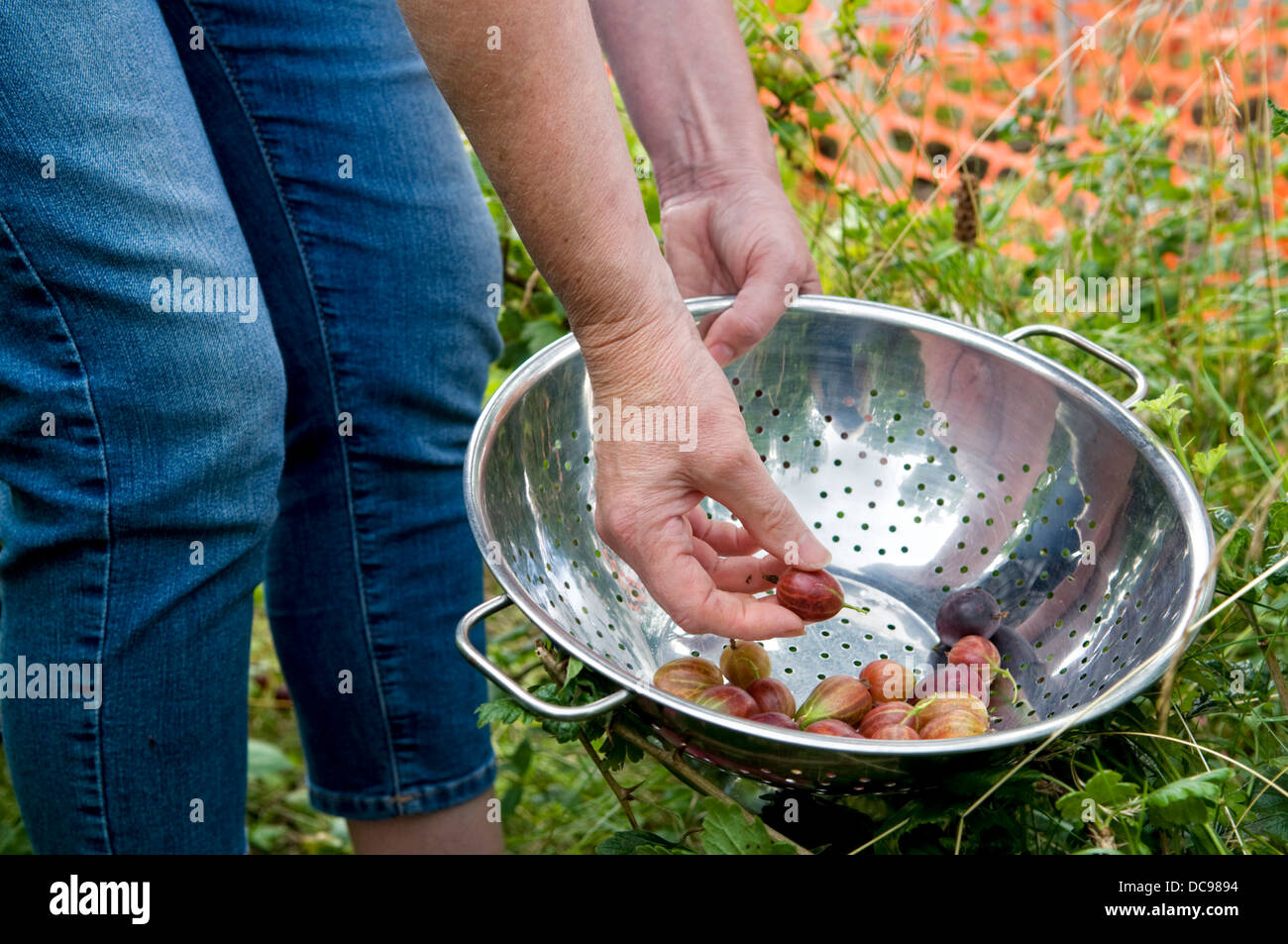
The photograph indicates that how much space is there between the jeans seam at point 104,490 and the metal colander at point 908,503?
30 centimetres

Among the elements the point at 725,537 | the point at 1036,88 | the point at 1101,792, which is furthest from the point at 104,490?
the point at 1036,88

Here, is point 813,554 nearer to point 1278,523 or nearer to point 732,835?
point 732,835

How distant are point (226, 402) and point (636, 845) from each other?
52 centimetres

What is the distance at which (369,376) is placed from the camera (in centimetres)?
120

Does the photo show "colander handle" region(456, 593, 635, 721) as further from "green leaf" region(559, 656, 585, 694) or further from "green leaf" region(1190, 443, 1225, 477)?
"green leaf" region(1190, 443, 1225, 477)

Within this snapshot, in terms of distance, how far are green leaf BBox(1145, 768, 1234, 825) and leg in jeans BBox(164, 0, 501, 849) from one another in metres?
0.78

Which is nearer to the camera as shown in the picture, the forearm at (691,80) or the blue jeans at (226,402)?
the blue jeans at (226,402)

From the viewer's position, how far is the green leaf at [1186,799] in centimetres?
80

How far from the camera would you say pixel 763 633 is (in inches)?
36.4

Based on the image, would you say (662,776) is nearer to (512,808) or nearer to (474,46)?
(512,808)

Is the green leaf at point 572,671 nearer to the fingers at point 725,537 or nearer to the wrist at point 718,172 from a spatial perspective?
the fingers at point 725,537

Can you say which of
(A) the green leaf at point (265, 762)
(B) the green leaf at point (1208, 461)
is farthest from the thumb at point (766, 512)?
(A) the green leaf at point (265, 762)

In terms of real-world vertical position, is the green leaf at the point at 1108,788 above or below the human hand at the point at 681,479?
below
